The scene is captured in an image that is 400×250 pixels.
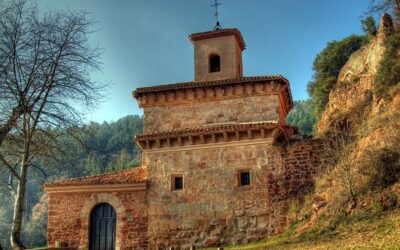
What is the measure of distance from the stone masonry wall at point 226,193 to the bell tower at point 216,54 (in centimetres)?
448

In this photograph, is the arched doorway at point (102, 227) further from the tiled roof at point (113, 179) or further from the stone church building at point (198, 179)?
the tiled roof at point (113, 179)

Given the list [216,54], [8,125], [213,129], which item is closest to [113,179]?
[213,129]

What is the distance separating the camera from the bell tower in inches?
787

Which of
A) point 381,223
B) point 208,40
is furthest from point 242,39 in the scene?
point 381,223

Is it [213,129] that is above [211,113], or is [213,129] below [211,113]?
below

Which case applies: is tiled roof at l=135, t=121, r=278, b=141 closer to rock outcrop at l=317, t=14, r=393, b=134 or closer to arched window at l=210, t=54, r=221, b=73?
arched window at l=210, t=54, r=221, b=73

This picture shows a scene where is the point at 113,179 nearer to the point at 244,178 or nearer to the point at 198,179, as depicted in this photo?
the point at 198,179

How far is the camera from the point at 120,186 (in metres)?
17.5

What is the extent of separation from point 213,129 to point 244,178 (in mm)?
2225

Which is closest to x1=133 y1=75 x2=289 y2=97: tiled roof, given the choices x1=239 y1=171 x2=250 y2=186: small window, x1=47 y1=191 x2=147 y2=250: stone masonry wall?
x1=239 y1=171 x2=250 y2=186: small window

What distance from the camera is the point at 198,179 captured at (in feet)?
55.4

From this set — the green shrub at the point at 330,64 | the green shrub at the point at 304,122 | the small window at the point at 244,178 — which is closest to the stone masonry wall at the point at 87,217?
the small window at the point at 244,178

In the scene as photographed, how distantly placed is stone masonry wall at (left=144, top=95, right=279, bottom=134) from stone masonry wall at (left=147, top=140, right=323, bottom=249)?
55.9 inches

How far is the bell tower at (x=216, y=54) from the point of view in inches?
787
